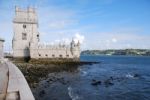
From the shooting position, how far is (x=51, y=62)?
57.2 metres

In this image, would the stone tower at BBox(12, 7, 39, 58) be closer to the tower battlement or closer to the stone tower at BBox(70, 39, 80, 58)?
the tower battlement

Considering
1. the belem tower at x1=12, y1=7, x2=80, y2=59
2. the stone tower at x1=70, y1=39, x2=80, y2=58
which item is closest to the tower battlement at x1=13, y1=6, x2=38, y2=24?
the belem tower at x1=12, y1=7, x2=80, y2=59

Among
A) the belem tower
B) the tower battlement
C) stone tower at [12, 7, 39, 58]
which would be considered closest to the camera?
the belem tower

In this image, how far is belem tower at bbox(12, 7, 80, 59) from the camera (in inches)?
2335

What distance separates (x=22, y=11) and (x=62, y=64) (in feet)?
58.0

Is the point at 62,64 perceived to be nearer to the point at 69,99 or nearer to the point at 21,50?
the point at 21,50

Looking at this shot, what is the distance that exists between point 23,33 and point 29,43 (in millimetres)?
3048

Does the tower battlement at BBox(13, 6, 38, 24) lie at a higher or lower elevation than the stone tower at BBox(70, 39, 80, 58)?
A: higher

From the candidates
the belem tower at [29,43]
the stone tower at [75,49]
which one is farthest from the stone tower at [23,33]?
the stone tower at [75,49]

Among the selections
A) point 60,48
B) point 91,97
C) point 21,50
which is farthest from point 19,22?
point 91,97

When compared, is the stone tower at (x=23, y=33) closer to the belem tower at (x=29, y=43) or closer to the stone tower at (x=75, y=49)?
the belem tower at (x=29, y=43)

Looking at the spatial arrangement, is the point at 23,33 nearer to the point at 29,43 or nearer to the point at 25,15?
the point at 29,43

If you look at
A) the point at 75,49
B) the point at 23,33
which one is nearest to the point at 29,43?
the point at 23,33

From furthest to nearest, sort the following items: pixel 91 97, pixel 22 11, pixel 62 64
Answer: pixel 22 11
pixel 62 64
pixel 91 97
